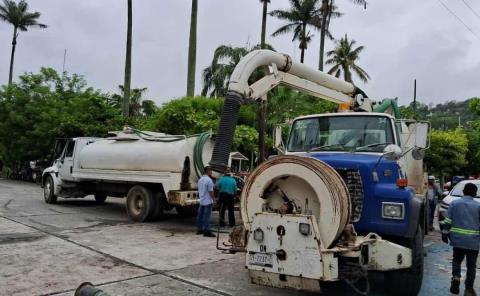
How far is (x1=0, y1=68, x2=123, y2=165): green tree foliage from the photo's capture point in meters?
25.5

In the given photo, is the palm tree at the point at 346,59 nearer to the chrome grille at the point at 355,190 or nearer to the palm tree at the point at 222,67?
the palm tree at the point at 222,67

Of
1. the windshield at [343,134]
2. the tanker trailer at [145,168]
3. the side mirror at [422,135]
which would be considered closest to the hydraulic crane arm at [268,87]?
the windshield at [343,134]

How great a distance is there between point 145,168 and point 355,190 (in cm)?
767

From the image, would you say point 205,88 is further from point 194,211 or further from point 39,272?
point 39,272

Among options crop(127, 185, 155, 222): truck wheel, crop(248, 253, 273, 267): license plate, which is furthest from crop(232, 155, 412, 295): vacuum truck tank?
crop(127, 185, 155, 222): truck wheel

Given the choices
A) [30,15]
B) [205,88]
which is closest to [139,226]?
[205,88]

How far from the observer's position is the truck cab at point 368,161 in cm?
559

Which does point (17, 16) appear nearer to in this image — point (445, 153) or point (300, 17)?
point (300, 17)

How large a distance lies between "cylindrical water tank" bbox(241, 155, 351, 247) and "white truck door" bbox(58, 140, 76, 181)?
11219mm

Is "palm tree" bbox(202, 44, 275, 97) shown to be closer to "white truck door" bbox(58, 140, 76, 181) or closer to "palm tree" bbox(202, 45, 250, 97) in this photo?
"palm tree" bbox(202, 45, 250, 97)

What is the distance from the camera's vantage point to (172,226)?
12.1 meters

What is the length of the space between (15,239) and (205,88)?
23453 millimetres

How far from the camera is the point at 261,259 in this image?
521cm

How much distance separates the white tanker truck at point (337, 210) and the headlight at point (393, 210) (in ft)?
0.04
